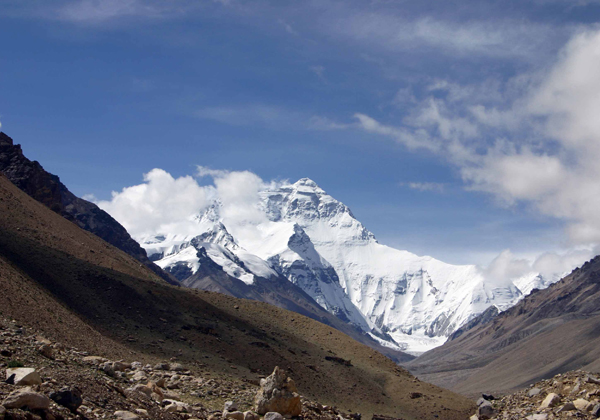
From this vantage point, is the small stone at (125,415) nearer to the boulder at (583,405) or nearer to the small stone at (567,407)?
the small stone at (567,407)

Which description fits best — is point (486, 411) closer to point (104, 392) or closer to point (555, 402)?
point (555, 402)

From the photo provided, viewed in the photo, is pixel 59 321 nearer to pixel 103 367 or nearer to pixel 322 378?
pixel 103 367

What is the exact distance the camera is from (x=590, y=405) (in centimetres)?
2120

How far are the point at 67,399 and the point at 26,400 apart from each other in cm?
167

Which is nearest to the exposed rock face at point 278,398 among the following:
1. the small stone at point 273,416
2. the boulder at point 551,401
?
the small stone at point 273,416

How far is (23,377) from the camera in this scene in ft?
56.0

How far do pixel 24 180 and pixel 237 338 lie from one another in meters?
96.7

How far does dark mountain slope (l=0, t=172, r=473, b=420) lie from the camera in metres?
51.8

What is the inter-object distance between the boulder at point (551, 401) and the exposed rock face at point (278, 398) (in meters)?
10.7

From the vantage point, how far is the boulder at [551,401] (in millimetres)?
23391

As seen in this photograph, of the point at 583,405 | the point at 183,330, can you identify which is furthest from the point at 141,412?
the point at 183,330

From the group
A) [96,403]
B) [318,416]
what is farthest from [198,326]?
→ [96,403]

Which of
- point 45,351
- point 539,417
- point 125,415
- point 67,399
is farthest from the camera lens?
point 45,351

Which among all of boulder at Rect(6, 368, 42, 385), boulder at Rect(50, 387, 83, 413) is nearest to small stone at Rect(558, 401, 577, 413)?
boulder at Rect(50, 387, 83, 413)
